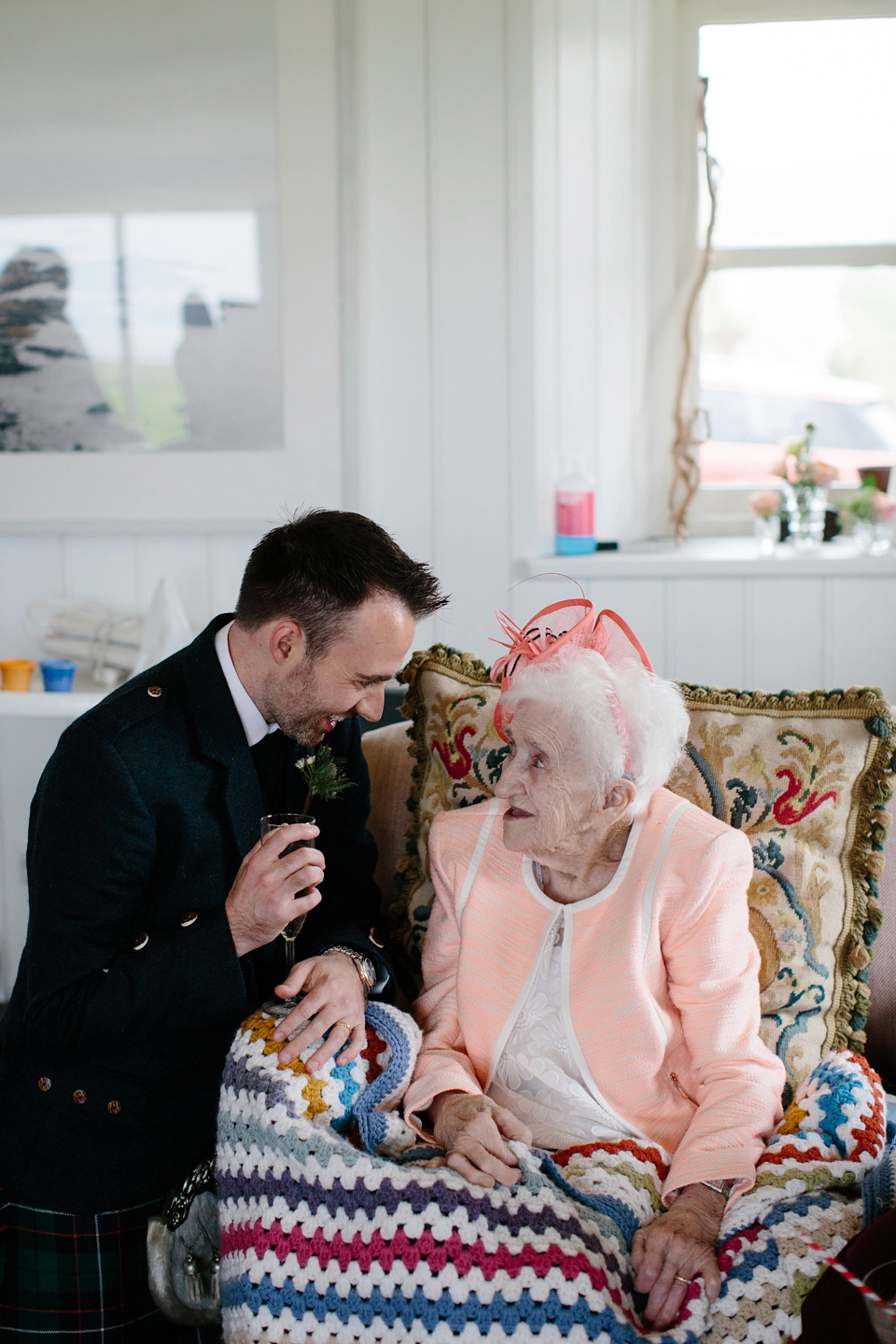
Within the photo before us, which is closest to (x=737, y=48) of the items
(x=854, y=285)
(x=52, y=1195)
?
(x=854, y=285)

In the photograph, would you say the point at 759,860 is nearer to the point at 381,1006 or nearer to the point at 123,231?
the point at 381,1006

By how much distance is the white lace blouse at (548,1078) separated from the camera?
1448 mm

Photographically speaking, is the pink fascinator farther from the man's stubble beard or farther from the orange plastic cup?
the orange plastic cup

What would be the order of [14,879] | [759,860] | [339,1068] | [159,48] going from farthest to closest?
[14,879] → [159,48] → [759,860] → [339,1068]

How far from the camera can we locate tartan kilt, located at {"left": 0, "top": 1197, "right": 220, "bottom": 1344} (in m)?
1.43

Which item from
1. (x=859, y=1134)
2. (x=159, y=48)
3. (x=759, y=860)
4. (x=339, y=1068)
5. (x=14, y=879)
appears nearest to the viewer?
(x=859, y=1134)

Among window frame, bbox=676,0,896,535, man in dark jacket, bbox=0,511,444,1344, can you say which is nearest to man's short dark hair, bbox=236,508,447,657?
man in dark jacket, bbox=0,511,444,1344

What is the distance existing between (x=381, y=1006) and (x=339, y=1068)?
114 mm

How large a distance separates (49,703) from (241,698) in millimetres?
1179

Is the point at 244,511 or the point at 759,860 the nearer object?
the point at 759,860

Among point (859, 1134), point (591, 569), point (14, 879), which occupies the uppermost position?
point (591, 569)

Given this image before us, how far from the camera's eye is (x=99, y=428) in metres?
2.67

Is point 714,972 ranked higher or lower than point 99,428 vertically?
lower

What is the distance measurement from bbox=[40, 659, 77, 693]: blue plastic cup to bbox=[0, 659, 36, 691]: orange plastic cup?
5 cm
